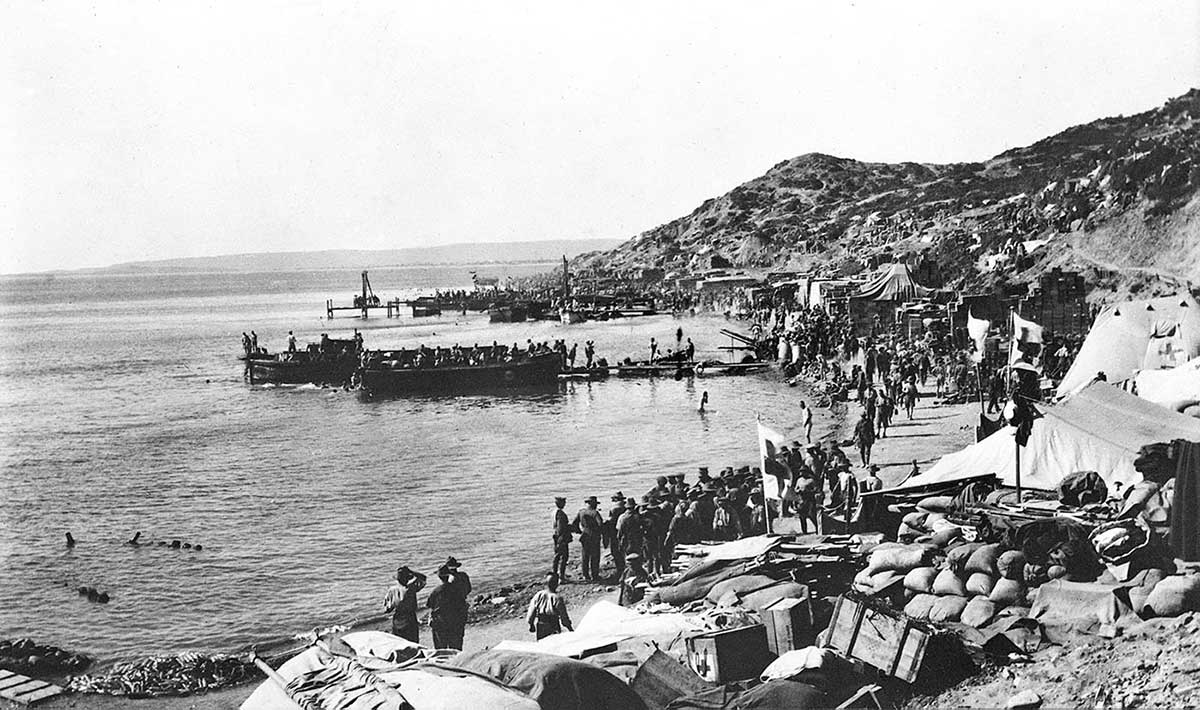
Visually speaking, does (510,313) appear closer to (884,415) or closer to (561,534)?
(884,415)

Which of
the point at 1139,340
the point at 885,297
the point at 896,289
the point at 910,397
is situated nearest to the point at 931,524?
the point at 1139,340

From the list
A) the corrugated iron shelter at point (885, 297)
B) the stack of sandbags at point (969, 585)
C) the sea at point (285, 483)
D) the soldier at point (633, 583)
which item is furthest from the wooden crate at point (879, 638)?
the corrugated iron shelter at point (885, 297)

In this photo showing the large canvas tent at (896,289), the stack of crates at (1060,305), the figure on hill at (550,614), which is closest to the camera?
the figure on hill at (550,614)

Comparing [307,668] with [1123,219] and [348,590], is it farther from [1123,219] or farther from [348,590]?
[1123,219]

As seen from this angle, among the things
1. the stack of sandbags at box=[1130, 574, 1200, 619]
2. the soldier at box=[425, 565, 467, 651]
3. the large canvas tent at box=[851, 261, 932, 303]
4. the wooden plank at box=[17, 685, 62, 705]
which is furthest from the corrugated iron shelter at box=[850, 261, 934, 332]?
the wooden plank at box=[17, 685, 62, 705]

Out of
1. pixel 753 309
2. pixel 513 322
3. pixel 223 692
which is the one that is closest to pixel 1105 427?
pixel 223 692

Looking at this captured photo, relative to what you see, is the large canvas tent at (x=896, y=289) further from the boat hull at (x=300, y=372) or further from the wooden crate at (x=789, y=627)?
the wooden crate at (x=789, y=627)
